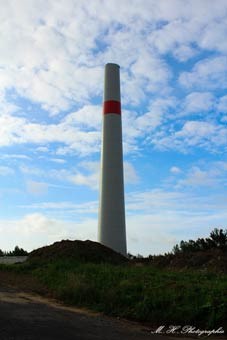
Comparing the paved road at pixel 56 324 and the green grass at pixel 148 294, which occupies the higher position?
the green grass at pixel 148 294

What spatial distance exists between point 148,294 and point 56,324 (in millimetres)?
3803

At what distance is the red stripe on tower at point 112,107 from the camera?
34.3m

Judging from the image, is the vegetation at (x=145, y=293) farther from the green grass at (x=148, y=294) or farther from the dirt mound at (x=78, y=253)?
the dirt mound at (x=78, y=253)

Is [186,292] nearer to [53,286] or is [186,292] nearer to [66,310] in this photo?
[66,310]

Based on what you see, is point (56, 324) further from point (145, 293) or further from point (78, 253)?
point (78, 253)

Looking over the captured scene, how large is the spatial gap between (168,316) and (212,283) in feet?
10.6

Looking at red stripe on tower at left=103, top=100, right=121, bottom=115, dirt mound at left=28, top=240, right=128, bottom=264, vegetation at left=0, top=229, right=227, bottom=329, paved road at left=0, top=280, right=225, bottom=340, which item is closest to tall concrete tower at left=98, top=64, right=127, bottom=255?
red stripe on tower at left=103, top=100, right=121, bottom=115

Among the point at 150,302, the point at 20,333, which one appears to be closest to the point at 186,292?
the point at 150,302

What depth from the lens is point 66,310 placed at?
14398 mm

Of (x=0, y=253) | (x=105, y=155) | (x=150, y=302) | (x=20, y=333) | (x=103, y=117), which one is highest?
(x=103, y=117)

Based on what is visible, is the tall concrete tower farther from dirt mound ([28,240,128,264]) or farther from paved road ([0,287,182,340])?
paved road ([0,287,182,340])

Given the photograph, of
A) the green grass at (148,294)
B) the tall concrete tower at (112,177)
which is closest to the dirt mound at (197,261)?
the green grass at (148,294)

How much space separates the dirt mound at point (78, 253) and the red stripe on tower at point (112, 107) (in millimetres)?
9858

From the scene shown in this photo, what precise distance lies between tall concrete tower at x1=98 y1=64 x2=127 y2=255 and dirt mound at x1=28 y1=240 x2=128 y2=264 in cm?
322
